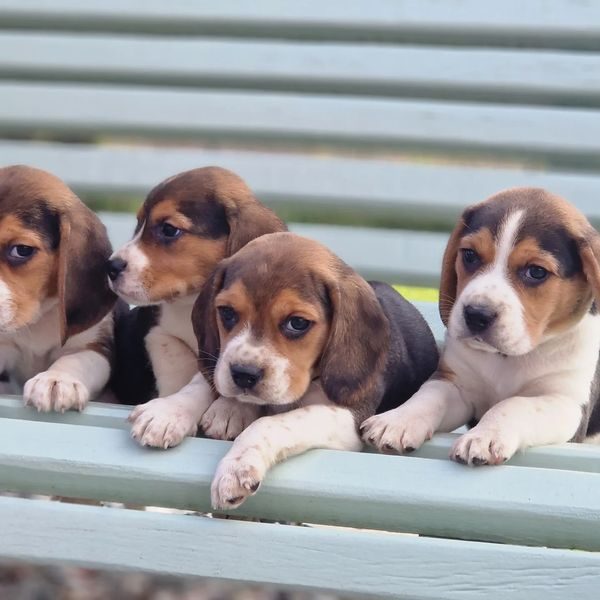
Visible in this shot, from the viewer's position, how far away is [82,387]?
11.4 feet

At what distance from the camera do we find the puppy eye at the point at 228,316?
341cm

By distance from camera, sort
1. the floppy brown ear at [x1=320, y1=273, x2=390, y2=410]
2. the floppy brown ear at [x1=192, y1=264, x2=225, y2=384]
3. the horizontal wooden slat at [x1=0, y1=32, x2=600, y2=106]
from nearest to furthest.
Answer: the floppy brown ear at [x1=320, y1=273, x2=390, y2=410], the floppy brown ear at [x1=192, y1=264, x2=225, y2=384], the horizontal wooden slat at [x1=0, y1=32, x2=600, y2=106]

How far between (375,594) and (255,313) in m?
1.02

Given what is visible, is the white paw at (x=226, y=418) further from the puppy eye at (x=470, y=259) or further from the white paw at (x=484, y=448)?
the puppy eye at (x=470, y=259)

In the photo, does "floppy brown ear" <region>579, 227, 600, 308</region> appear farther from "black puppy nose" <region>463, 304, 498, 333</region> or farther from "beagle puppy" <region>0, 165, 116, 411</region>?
"beagle puppy" <region>0, 165, 116, 411</region>

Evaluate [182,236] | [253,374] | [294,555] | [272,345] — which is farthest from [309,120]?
[294,555]

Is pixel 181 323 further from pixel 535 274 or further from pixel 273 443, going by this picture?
pixel 535 274

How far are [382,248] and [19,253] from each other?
2.30 meters

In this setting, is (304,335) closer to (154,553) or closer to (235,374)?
(235,374)

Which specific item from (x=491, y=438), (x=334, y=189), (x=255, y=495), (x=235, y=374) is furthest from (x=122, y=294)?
(x=334, y=189)

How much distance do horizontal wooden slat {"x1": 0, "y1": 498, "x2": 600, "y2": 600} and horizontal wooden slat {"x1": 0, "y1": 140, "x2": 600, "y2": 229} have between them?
9.92 ft

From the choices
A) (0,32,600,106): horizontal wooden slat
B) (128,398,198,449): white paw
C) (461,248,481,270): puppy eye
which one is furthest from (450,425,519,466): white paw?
(0,32,600,106): horizontal wooden slat

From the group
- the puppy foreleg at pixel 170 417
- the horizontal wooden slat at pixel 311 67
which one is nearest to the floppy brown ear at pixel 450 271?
the puppy foreleg at pixel 170 417

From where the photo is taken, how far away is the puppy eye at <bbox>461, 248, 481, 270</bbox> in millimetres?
3539
